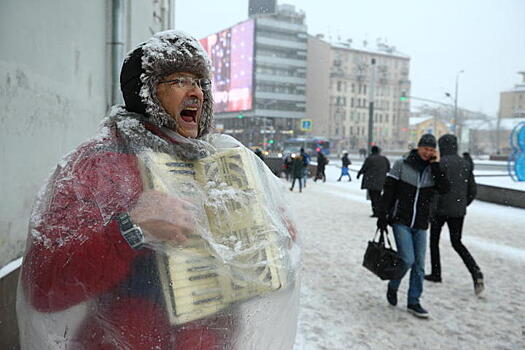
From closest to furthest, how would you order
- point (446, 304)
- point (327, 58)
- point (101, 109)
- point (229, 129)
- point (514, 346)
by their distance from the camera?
1. point (514, 346)
2. point (446, 304)
3. point (101, 109)
4. point (229, 129)
5. point (327, 58)

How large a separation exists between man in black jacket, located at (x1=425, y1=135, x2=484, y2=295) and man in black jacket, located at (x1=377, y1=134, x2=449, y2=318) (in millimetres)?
949

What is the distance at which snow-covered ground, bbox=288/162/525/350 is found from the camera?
3.44 metres

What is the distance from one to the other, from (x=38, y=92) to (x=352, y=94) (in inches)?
3222

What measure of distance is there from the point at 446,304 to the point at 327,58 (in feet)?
252

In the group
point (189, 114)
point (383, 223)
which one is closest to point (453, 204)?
point (383, 223)

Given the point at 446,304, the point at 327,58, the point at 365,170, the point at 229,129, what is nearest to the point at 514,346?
the point at 446,304

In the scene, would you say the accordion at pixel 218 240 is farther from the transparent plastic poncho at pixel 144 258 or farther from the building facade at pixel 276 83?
the building facade at pixel 276 83

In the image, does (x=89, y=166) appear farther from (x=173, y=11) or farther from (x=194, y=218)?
(x=173, y=11)

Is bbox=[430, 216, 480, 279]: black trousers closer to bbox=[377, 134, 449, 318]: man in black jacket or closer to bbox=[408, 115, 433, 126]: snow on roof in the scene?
bbox=[377, 134, 449, 318]: man in black jacket

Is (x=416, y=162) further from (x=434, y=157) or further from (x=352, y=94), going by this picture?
(x=352, y=94)

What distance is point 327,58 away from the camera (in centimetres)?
7644

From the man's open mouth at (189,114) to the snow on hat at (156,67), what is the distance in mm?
51

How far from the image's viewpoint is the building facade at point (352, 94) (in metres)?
76.8

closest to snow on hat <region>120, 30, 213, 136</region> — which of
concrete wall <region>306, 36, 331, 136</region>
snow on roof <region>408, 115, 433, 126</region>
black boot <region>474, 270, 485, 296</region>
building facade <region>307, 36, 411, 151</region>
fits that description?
black boot <region>474, 270, 485, 296</region>
